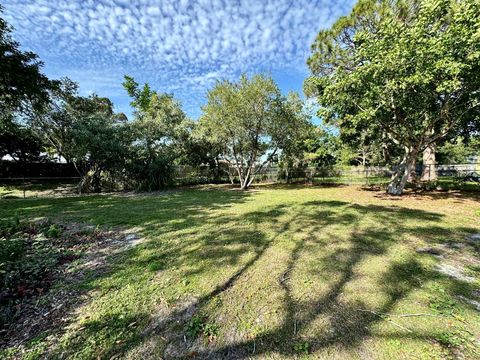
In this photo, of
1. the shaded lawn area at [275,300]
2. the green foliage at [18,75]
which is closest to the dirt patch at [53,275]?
the shaded lawn area at [275,300]

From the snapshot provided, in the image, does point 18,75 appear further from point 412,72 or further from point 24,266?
point 412,72

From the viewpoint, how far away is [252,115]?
1172 cm

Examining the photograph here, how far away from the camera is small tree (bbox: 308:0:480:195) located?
6551 millimetres

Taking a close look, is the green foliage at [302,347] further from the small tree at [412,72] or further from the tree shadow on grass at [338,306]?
the small tree at [412,72]

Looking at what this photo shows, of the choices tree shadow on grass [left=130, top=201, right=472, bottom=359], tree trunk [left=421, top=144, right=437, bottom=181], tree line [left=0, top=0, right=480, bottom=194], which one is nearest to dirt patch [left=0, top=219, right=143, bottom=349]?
tree shadow on grass [left=130, top=201, right=472, bottom=359]

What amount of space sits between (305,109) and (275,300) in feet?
38.5

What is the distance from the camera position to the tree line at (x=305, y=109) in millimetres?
6977

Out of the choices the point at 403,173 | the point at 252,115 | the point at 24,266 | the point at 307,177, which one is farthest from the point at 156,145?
the point at 403,173

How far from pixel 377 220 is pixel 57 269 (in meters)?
6.16

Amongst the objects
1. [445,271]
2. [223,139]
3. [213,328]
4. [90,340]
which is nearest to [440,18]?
[445,271]

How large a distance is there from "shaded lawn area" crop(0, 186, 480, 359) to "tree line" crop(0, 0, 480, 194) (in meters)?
Result: 5.50

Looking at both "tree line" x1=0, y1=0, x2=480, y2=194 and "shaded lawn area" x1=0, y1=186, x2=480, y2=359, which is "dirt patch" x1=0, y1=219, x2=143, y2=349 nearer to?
"shaded lawn area" x1=0, y1=186, x2=480, y2=359

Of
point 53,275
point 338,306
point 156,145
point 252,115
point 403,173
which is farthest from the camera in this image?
point 156,145

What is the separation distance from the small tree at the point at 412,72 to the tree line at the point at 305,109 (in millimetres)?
36
